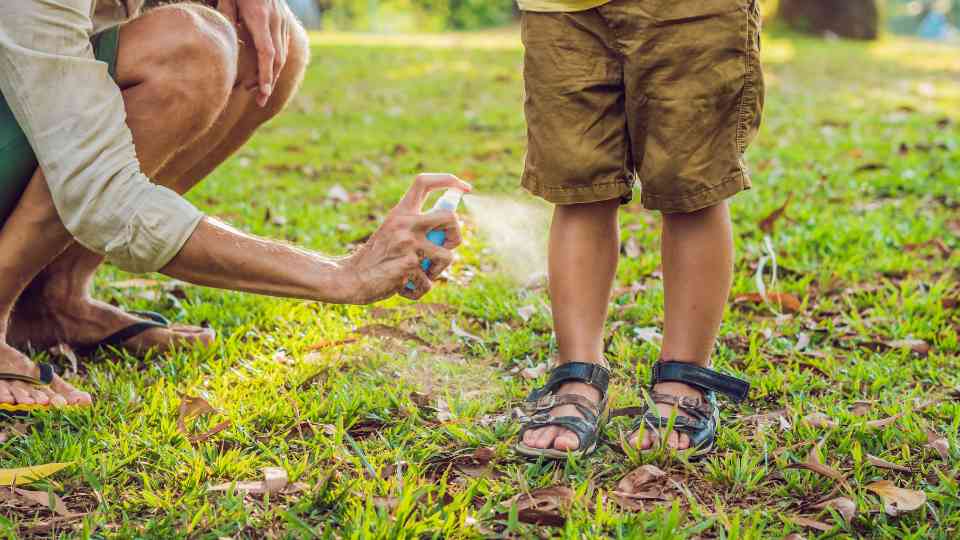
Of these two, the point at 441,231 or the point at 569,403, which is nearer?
the point at 441,231

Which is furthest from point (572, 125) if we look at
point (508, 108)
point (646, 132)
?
point (508, 108)

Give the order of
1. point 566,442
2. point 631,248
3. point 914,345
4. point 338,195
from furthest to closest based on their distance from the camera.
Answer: point 338,195, point 631,248, point 914,345, point 566,442

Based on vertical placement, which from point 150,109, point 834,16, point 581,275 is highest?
point 150,109

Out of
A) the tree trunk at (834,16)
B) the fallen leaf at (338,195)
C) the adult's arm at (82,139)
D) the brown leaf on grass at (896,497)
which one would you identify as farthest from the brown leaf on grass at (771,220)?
the tree trunk at (834,16)

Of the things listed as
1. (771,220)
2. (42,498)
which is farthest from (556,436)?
(771,220)

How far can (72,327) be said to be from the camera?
7.48 ft

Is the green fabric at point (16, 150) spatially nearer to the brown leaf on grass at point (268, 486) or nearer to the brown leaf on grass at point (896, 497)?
the brown leaf on grass at point (268, 486)

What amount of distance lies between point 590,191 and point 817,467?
0.67m

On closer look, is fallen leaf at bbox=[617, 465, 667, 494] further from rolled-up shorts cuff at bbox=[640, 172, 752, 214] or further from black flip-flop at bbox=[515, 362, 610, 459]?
rolled-up shorts cuff at bbox=[640, 172, 752, 214]

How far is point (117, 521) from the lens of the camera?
1568 millimetres

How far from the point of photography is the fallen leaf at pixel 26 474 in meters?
1.67

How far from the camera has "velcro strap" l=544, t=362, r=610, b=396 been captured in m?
1.96

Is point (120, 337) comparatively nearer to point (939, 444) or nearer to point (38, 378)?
point (38, 378)

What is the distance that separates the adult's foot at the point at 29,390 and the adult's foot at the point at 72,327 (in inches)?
11.8
